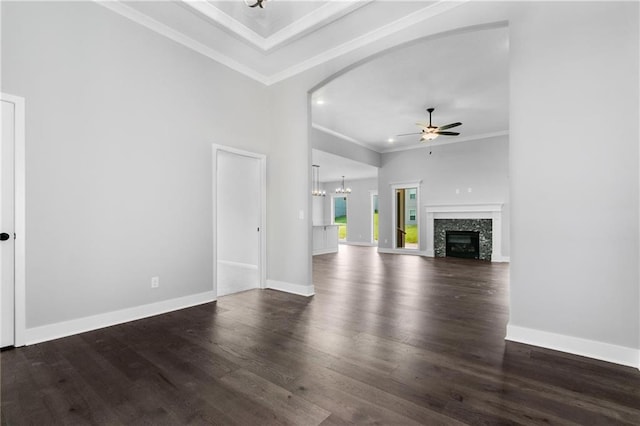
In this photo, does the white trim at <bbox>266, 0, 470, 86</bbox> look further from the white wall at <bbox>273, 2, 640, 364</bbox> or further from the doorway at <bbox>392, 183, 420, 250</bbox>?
the doorway at <bbox>392, 183, 420, 250</bbox>

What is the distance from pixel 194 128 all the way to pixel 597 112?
13.2 feet

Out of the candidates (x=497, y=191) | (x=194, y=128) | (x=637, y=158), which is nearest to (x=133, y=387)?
(x=194, y=128)

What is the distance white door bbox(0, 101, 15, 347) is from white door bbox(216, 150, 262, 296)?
7.71 feet

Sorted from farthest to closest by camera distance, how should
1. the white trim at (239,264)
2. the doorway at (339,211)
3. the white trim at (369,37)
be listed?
the doorway at (339,211) < the white trim at (239,264) < the white trim at (369,37)

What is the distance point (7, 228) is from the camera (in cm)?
254

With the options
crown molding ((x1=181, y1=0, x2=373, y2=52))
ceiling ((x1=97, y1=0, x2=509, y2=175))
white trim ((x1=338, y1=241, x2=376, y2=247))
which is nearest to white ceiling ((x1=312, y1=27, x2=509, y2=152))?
ceiling ((x1=97, y1=0, x2=509, y2=175))

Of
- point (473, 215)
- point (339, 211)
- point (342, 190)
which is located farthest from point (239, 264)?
point (339, 211)

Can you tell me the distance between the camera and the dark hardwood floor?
168cm

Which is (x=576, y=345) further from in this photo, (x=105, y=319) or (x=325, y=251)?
(x=325, y=251)

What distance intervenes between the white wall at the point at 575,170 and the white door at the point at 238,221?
342 centimetres

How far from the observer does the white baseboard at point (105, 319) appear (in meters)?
2.67

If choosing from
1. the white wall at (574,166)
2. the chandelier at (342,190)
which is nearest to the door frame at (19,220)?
the white wall at (574,166)

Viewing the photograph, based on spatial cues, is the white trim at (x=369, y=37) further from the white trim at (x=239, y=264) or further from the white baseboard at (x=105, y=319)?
the white trim at (x=239, y=264)

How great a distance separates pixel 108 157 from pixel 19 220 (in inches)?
35.4
